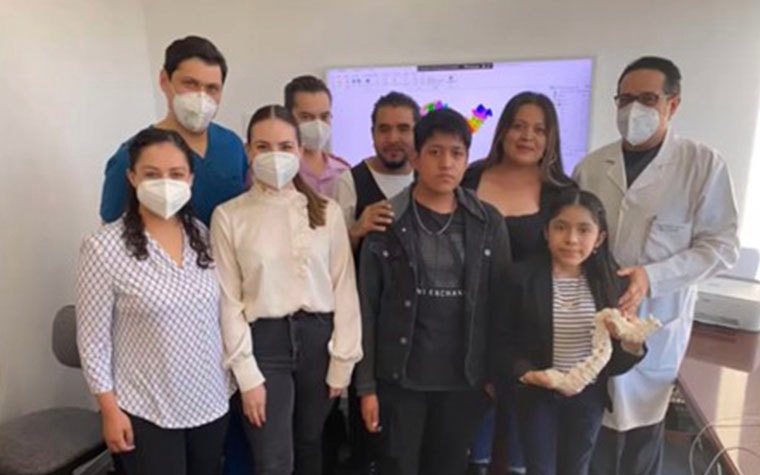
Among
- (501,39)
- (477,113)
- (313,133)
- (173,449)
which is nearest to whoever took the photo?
(173,449)

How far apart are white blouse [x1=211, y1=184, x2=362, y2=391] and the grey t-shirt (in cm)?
20

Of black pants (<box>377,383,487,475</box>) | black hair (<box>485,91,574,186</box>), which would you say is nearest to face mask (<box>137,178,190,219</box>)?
black pants (<box>377,383,487,475</box>)

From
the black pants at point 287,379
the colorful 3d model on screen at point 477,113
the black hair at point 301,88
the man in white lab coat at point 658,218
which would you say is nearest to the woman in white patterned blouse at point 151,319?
the black pants at point 287,379

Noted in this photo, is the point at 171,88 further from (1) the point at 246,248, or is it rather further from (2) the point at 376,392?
(2) the point at 376,392

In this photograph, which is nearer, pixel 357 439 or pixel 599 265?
pixel 599 265

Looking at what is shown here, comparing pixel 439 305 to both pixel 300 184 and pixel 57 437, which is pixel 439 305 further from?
pixel 57 437

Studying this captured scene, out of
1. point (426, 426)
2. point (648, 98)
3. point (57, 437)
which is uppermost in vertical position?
point (648, 98)

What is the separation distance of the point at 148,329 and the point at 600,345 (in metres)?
1.25

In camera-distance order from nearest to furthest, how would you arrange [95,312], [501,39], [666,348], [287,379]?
[95,312]
[287,379]
[666,348]
[501,39]

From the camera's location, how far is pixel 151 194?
1385mm

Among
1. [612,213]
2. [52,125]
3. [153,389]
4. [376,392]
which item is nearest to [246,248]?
[153,389]

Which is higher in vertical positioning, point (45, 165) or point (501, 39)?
point (501, 39)

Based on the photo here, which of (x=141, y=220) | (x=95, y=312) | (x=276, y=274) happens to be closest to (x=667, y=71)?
(x=276, y=274)

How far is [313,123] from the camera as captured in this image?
2.10 m
